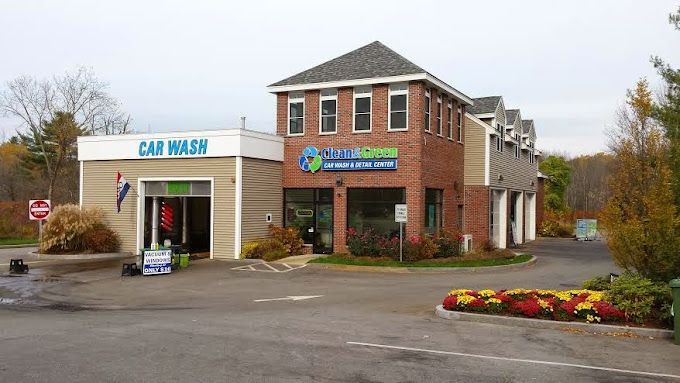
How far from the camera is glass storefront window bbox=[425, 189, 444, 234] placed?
24.4 meters

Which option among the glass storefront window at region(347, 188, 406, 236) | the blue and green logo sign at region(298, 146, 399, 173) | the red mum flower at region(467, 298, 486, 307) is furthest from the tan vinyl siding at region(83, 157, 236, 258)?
the red mum flower at region(467, 298, 486, 307)

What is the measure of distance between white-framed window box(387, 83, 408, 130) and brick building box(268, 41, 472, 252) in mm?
38

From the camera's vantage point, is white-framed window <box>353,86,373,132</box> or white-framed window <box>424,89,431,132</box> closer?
white-framed window <box>424,89,431,132</box>

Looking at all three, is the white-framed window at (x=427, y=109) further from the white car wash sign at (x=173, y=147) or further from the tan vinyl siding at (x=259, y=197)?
the white car wash sign at (x=173, y=147)

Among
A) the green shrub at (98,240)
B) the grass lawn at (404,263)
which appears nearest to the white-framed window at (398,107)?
the grass lawn at (404,263)

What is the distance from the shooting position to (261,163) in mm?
24203

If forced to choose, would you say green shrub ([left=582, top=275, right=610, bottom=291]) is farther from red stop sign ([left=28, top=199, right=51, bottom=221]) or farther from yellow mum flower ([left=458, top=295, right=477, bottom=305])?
red stop sign ([left=28, top=199, right=51, bottom=221])

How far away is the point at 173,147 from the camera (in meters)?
24.3

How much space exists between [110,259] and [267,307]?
502 inches

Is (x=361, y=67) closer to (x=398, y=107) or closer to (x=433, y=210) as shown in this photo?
(x=398, y=107)

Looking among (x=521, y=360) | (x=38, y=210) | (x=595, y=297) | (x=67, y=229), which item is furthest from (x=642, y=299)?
(x=67, y=229)

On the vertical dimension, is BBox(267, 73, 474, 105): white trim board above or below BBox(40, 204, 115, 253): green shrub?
above

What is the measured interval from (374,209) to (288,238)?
3.56m

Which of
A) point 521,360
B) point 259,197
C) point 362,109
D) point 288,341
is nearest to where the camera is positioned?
point 521,360
